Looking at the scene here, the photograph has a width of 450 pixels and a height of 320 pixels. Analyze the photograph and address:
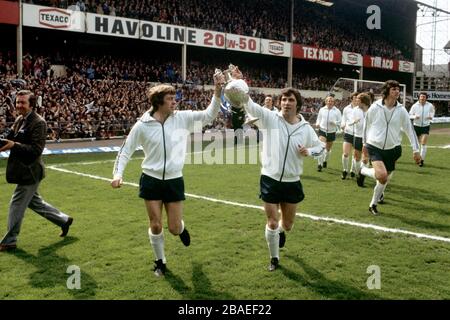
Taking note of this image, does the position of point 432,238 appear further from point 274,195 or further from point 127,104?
point 127,104

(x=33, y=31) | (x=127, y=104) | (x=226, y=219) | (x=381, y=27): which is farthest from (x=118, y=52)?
(x=381, y=27)

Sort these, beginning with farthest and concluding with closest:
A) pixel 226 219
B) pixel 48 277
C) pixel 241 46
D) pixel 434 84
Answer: pixel 434 84 < pixel 241 46 < pixel 226 219 < pixel 48 277

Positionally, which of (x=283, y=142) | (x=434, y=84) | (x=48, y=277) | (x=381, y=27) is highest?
(x=381, y=27)

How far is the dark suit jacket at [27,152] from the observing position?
609 cm

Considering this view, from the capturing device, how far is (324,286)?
5008 millimetres

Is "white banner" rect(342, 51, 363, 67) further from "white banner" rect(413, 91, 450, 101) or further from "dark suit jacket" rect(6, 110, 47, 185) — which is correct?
"dark suit jacket" rect(6, 110, 47, 185)

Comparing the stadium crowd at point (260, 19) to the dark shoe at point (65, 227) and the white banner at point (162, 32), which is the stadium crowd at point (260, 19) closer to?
the white banner at point (162, 32)

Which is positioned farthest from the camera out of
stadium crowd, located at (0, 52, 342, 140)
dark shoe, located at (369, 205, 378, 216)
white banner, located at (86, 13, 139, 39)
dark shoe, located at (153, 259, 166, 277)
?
white banner, located at (86, 13, 139, 39)

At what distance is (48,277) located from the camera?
17.4 feet

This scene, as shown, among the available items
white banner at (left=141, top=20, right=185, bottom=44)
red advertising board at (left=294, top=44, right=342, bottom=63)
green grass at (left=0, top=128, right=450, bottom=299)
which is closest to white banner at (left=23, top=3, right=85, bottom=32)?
white banner at (left=141, top=20, right=185, bottom=44)

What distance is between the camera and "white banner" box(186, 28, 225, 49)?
32.3 m

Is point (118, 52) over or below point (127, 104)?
over

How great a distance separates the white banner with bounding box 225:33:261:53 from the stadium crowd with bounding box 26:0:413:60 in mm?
853

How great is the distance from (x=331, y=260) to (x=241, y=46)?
103ft
